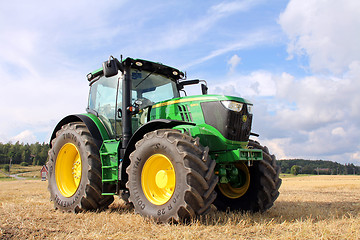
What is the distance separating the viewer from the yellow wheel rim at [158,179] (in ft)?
16.1

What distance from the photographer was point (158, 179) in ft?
16.2

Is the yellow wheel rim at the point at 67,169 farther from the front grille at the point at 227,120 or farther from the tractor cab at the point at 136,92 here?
the front grille at the point at 227,120

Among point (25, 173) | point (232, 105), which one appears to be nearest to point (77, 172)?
point (232, 105)

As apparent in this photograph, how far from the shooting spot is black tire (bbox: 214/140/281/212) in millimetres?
5508

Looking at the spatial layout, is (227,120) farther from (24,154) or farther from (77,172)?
(24,154)

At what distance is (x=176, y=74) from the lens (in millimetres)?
7070

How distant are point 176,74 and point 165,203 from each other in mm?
3334

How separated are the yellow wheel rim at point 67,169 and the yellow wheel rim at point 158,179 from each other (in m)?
2.45

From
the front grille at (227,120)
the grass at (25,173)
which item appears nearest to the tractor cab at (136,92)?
the front grille at (227,120)

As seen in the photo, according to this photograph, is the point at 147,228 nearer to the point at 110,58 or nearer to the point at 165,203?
the point at 165,203

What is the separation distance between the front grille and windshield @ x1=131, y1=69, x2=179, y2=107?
1.63 metres

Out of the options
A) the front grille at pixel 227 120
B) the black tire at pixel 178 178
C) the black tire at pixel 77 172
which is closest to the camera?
the black tire at pixel 178 178

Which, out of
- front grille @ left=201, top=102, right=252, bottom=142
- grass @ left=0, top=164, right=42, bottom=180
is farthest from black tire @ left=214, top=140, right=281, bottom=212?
grass @ left=0, top=164, right=42, bottom=180

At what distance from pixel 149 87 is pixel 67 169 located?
265 centimetres
